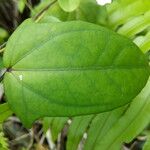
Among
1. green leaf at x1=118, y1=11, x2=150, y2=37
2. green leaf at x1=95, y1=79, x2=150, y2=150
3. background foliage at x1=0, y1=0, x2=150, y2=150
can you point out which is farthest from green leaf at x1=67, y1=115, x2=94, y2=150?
green leaf at x1=118, y1=11, x2=150, y2=37

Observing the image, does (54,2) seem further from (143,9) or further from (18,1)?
(18,1)

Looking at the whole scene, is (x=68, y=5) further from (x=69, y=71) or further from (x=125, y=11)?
(x=69, y=71)

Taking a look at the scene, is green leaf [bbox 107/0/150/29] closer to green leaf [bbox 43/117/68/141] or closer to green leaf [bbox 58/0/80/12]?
green leaf [bbox 58/0/80/12]

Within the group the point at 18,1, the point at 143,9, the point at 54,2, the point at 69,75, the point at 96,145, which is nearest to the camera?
the point at 69,75

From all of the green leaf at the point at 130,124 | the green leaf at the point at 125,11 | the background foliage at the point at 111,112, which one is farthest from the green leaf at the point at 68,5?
the green leaf at the point at 130,124

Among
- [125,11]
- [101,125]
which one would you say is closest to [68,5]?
[125,11]

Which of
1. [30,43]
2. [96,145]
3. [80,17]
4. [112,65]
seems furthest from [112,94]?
[80,17]
